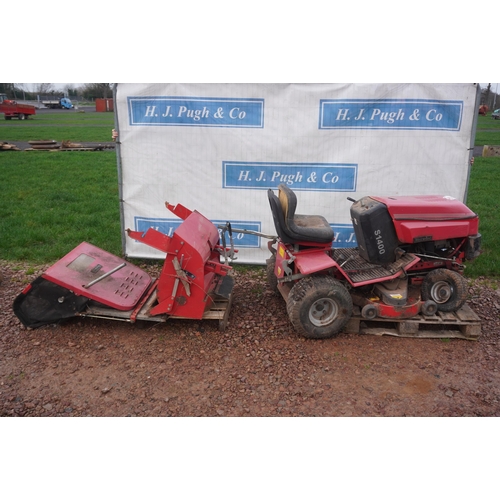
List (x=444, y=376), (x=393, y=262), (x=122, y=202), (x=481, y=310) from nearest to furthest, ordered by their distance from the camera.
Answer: (x=444, y=376)
(x=393, y=262)
(x=481, y=310)
(x=122, y=202)

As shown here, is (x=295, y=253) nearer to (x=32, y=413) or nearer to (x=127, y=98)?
(x=32, y=413)

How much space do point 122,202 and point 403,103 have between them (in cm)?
390

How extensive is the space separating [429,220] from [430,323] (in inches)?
39.9

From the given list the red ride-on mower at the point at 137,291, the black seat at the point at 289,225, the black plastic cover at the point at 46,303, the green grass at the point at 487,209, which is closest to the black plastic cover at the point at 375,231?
the black seat at the point at 289,225

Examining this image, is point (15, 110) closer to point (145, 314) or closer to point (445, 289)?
point (145, 314)

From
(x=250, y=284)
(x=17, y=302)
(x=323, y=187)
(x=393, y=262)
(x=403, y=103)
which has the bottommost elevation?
(x=250, y=284)

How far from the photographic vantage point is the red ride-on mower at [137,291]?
13.7ft

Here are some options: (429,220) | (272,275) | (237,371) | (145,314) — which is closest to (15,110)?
(272,275)

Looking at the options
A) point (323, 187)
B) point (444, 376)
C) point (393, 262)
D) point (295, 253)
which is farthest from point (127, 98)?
point (444, 376)

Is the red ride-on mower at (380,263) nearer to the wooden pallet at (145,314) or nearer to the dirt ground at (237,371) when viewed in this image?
the dirt ground at (237,371)

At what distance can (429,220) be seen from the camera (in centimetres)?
446

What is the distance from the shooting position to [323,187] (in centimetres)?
600

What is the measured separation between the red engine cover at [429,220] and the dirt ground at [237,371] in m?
1.02

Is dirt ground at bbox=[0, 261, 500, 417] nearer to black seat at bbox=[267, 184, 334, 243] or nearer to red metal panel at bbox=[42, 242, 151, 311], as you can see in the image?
red metal panel at bbox=[42, 242, 151, 311]
